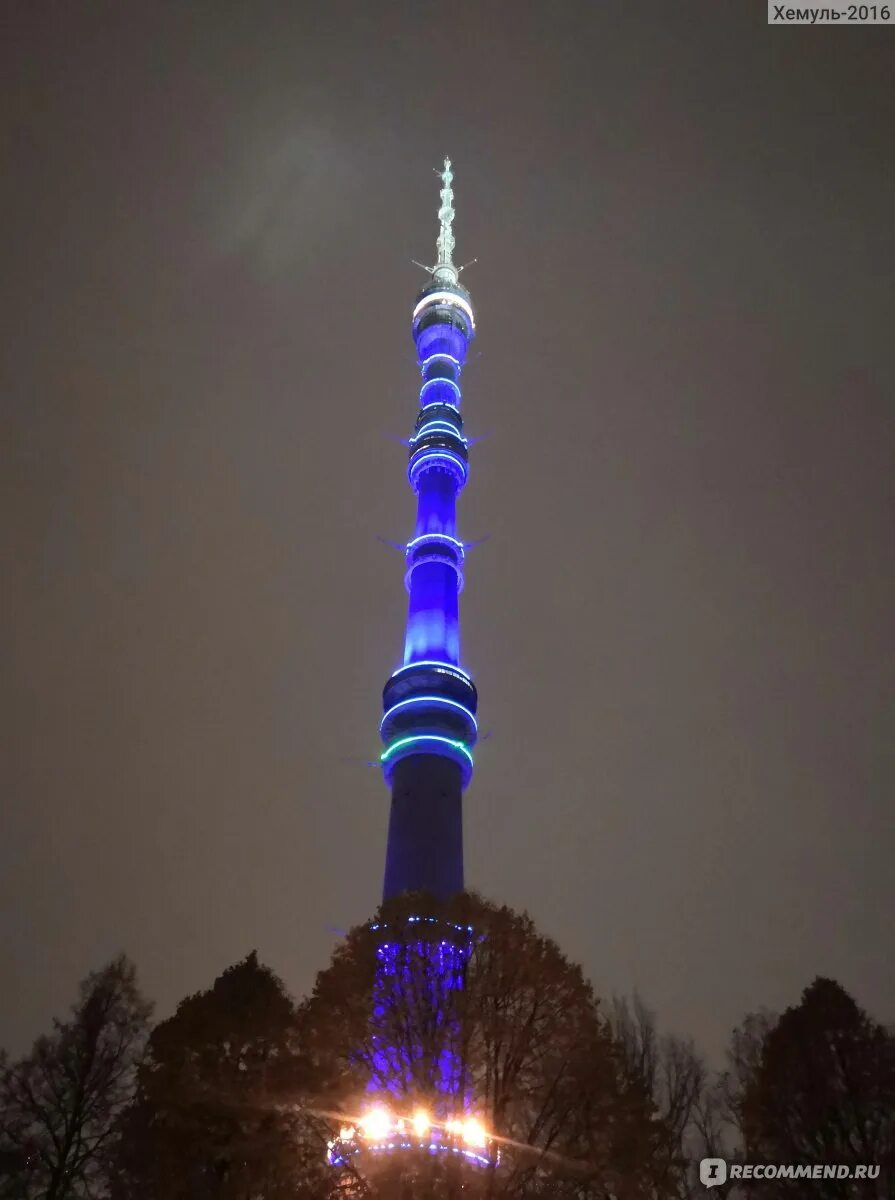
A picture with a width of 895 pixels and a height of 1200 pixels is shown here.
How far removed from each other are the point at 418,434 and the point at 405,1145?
5366 cm

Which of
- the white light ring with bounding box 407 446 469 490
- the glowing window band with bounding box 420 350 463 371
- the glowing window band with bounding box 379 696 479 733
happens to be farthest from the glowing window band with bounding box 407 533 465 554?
the glowing window band with bounding box 420 350 463 371

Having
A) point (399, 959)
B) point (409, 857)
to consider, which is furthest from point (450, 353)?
point (399, 959)

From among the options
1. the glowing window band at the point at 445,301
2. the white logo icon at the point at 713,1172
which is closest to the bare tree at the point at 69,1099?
the white logo icon at the point at 713,1172

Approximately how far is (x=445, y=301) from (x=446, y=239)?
12069mm

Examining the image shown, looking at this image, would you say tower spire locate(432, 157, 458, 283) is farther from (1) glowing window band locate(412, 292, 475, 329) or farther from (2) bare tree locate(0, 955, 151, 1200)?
(2) bare tree locate(0, 955, 151, 1200)

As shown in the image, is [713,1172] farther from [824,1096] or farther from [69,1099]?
[69,1099]

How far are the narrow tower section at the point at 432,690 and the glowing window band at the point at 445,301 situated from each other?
535 centimetres

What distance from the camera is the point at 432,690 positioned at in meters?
53.2

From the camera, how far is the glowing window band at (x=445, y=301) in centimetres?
8025

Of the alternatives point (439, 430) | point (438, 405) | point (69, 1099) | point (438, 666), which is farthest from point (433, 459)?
point (69, 1099)

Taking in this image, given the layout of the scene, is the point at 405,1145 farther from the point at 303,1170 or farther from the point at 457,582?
the point at 457,582

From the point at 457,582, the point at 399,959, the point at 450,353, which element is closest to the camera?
the point at 399,959

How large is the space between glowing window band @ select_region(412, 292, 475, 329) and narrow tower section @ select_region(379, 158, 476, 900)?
535 cm

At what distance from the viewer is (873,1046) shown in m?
25.5
